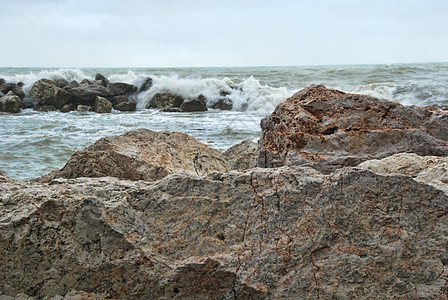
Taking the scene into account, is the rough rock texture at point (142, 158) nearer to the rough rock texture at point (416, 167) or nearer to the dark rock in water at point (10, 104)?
the rough rock texture at point (416, 167)

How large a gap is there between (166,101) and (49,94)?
16.3 ft

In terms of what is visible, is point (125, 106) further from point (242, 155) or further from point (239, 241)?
point (239, 241)

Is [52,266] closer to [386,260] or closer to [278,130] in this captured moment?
[386,260]

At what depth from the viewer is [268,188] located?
2201 mm

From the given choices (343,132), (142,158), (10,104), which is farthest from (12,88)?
(343,132)

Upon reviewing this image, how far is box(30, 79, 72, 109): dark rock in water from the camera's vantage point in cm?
1861

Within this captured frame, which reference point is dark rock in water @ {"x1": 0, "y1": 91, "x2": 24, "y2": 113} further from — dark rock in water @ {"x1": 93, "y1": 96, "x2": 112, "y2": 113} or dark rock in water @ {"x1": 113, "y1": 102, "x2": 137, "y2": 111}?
dark rock in water @ {"x1": 113, "y1": 102, "x2": 137, "y2": 111}

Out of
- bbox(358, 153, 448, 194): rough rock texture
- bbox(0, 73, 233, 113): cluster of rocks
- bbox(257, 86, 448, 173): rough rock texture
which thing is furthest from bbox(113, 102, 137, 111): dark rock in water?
bbox(358, 153, 448, 194): rough rock texture

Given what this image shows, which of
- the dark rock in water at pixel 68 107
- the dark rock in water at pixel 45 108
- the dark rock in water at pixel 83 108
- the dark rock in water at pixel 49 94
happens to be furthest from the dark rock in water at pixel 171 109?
the dark rock in water at pixel 45 108

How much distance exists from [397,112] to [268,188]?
7.62 ft

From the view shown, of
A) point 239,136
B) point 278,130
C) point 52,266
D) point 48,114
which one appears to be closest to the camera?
point 52,266

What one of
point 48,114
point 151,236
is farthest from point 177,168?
point 48,114

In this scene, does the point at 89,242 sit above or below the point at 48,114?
above

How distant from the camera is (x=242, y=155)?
5.51m
